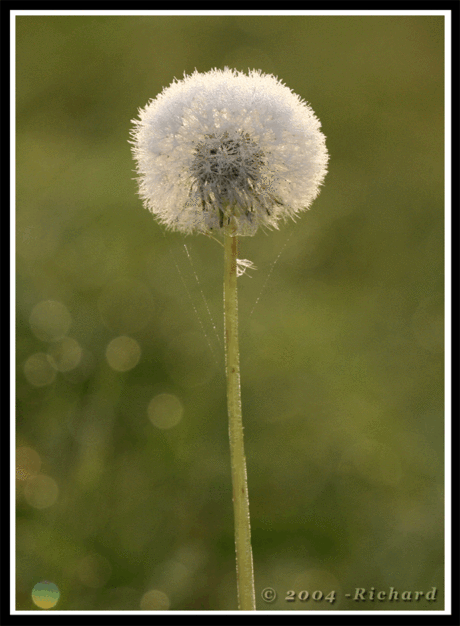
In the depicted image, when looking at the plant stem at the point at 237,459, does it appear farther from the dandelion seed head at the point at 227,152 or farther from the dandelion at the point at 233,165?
the dandelion seed head at the point at 227,152

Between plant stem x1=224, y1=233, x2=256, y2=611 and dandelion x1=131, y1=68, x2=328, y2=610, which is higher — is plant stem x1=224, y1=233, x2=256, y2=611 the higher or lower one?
the lower one

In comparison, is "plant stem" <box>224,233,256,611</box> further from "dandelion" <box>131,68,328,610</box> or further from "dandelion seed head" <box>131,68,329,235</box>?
"dandelion seed head" <box>131,68,329,235</box>

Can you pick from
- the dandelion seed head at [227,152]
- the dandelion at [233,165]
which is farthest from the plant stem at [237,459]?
the dandelion seed head at [227,152]

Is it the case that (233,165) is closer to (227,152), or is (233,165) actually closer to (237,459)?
(227,152)

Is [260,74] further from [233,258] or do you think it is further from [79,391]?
[79,391]

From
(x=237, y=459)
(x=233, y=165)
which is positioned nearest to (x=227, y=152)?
(x=233, y=165)

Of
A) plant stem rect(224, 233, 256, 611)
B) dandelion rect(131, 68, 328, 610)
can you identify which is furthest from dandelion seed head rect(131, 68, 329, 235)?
plant stem rect(224, 233, 256, 611)
